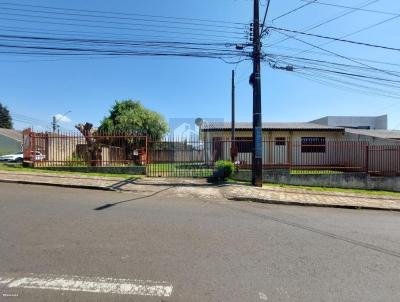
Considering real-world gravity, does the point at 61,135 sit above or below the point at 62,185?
above

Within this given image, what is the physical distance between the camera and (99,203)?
9352mm

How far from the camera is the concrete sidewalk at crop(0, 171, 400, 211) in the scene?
1197 centimetres

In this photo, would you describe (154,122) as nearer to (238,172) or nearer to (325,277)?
(238,172)

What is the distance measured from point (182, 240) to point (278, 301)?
247cm

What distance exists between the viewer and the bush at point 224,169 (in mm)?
15562

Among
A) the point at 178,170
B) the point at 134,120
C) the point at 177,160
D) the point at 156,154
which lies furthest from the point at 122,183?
the point at 134,120

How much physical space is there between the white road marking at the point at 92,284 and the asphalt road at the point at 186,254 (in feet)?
0.04

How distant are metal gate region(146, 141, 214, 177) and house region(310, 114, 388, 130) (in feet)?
96.5

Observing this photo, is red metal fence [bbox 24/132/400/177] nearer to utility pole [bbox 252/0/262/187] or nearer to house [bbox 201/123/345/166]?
utility pole [bbox 252/0/262/187]

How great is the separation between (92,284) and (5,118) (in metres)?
87.6

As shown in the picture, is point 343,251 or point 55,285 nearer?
point 55,285

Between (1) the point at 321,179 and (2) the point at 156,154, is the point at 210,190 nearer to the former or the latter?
(2) the point at 156,154

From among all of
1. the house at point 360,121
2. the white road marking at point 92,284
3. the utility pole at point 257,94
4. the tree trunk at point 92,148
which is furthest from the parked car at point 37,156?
the house at point 360,121

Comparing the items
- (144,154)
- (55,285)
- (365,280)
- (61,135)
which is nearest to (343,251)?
(365,280)
